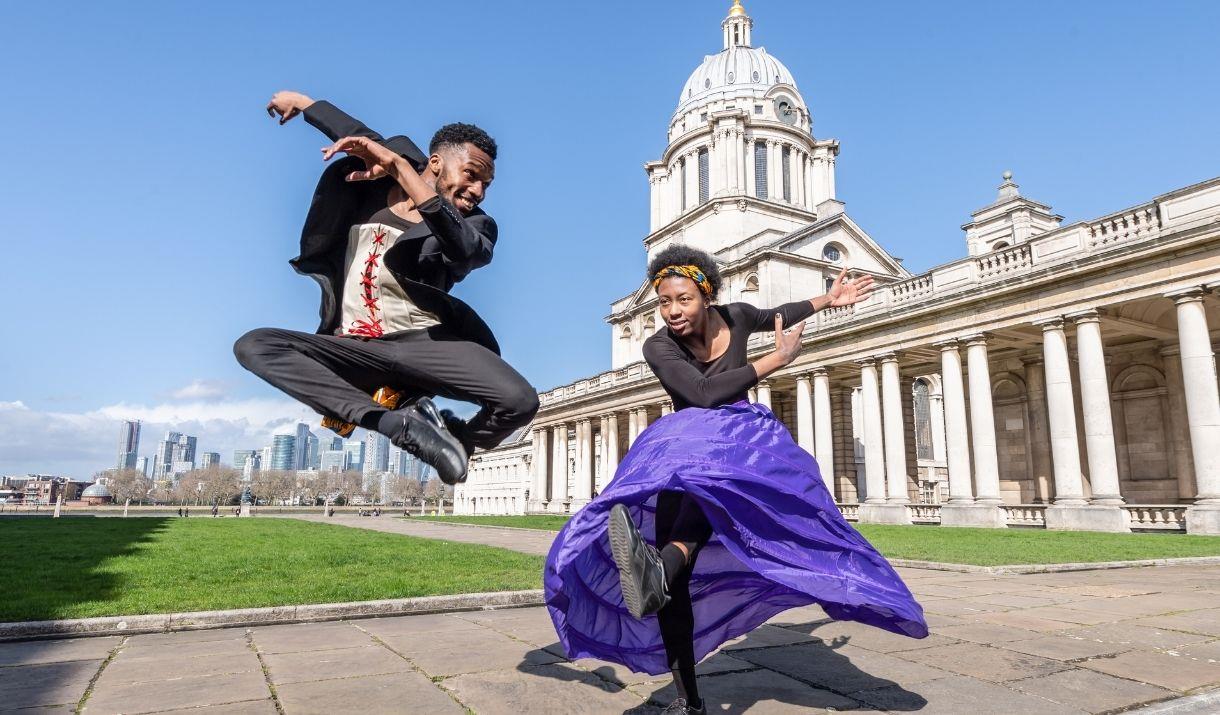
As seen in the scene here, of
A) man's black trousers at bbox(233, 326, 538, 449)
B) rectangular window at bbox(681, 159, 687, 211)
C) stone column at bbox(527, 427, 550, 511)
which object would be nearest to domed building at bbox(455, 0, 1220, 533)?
rectangular window at bbox(681, 159, 687, 211)

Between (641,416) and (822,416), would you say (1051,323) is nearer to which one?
(822,416)

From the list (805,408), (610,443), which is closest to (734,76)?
(610,443)

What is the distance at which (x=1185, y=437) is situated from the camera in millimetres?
26562

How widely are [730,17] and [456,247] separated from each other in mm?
75144

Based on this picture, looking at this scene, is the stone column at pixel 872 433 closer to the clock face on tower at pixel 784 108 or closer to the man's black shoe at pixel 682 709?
the man's black shoe at pixel 682 709

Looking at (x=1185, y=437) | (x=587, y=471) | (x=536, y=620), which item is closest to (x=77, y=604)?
(x=536, y=620)

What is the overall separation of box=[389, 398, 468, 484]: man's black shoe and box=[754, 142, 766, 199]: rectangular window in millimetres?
55948

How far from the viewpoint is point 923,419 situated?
54031mm

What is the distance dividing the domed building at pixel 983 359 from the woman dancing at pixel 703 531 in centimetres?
912

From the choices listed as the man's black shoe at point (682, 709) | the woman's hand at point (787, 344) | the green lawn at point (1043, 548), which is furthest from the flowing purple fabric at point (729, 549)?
the green lawn at point (1043, 548)

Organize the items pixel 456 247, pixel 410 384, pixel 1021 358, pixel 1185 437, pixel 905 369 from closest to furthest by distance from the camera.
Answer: pixel 456 247, pixel 410 384, pixel 1185 437, pixel 1021 358, pixel 905 369

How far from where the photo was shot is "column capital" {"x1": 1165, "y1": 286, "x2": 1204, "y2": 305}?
816 inches

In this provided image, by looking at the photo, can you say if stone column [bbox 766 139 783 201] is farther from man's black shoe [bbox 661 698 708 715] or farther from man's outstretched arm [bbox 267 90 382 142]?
man's outstretched arm [bbox 267 90 382 142]

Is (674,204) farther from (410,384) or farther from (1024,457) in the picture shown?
(410,384)
